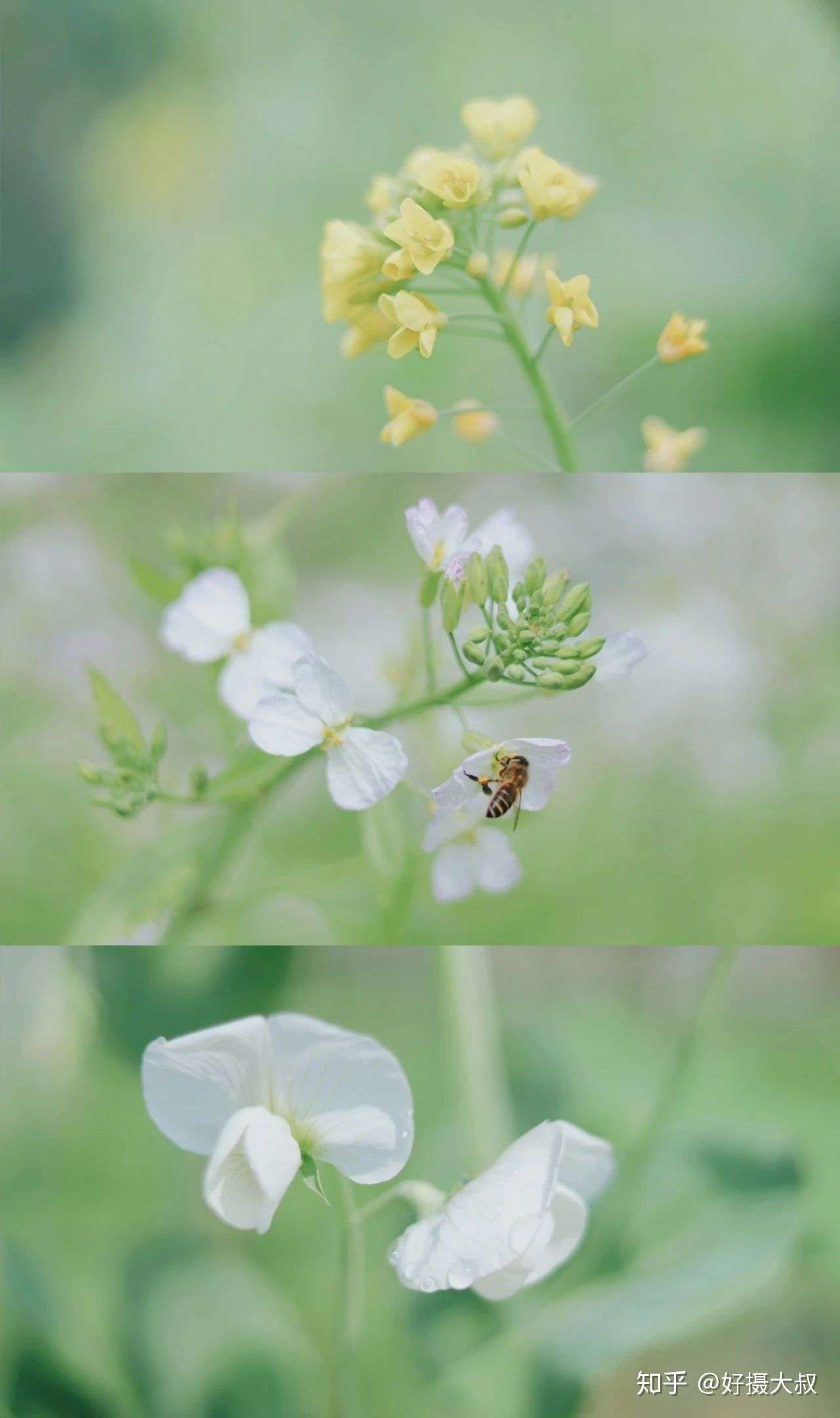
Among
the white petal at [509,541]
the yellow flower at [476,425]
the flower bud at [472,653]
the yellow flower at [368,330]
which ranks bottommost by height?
the flower bud at [472,653]

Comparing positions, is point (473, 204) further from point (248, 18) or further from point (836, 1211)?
point (836, 1211)

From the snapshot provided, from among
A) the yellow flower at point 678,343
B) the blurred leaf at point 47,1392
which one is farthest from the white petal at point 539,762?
the blurred leaf at point 47,1392

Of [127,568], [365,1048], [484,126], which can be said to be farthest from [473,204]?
[365,1048]

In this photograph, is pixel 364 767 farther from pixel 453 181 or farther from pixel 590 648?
pixel 453 181

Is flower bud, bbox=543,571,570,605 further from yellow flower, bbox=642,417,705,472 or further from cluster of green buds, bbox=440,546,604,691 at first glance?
yellow flower, bbox=642,417,705,472

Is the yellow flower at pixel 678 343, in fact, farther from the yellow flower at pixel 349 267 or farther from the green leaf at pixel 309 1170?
the green leaf at pixel 309 1170

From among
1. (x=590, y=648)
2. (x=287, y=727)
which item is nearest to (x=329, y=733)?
(x=287, y=727)

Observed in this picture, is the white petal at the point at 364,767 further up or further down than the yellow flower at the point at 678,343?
further down

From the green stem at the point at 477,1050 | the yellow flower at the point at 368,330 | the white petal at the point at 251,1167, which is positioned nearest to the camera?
the white petal at the point at 251,1167
